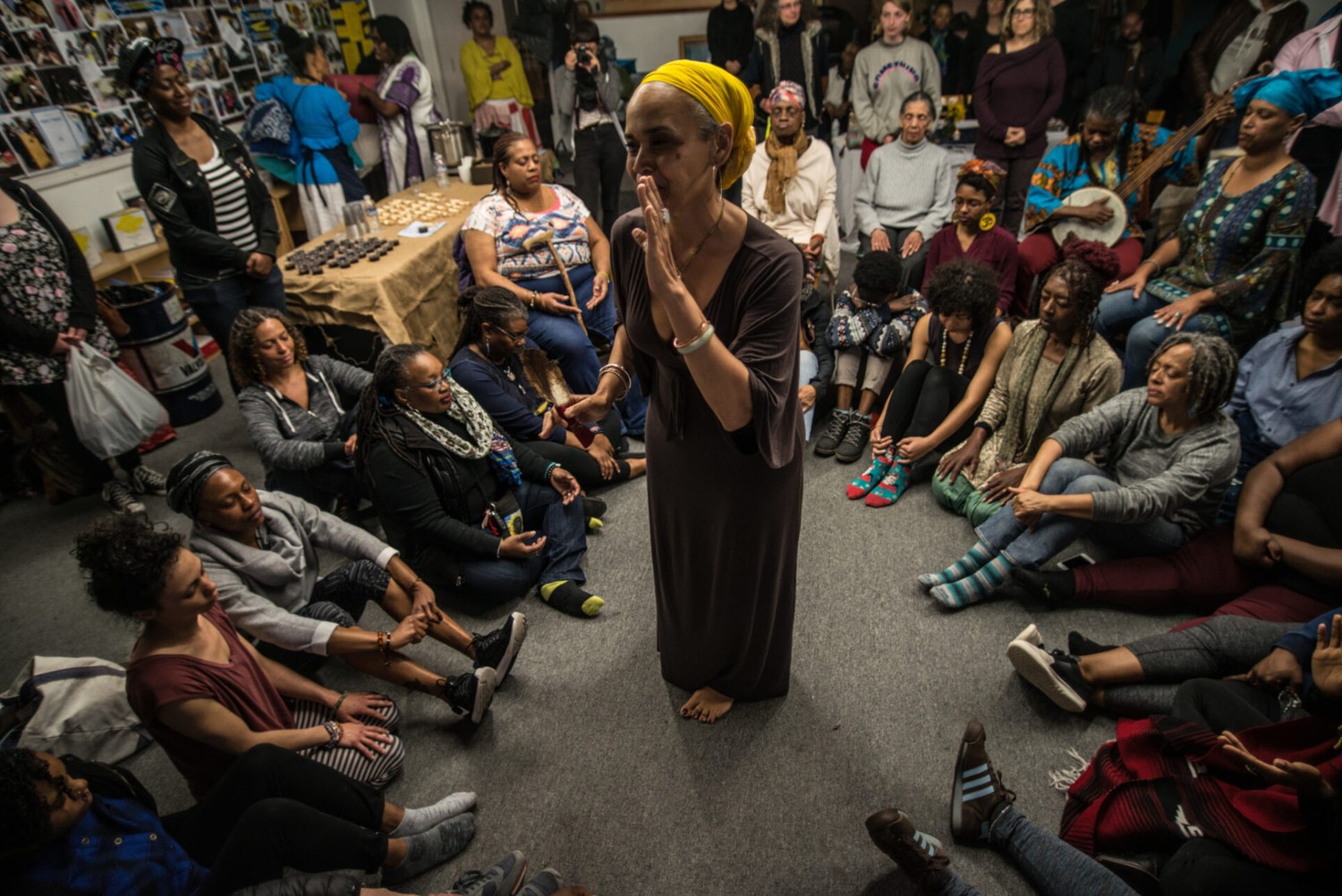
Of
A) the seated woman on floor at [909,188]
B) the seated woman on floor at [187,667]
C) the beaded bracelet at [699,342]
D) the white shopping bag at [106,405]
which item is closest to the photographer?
the beaded bracelet at [699,342]

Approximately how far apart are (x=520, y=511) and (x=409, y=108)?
4455mm

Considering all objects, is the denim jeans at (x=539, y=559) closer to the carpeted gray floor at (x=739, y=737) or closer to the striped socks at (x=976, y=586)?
the carpeted gray floor at (x=739, y=737)

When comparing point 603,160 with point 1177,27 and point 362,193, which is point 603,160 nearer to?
point 362,193

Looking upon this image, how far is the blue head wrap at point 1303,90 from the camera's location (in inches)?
108

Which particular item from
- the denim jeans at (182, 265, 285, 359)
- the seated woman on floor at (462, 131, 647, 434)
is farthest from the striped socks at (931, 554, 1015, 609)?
the denim jeans at (182, 265, 285, 359)

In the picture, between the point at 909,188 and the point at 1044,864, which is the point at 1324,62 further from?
the point at 1044,864

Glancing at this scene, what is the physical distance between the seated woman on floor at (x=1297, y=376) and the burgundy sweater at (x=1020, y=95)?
2150 millimetres

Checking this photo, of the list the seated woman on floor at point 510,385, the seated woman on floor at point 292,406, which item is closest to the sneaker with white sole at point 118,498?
the seated woman on floor at point 292,406

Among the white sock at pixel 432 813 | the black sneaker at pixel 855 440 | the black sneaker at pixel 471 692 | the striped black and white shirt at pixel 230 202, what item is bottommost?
the black sneaker at pixel 855 440

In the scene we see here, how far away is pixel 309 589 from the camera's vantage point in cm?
219

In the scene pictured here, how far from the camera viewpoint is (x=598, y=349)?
401 centimetres

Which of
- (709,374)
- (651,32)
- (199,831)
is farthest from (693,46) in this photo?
(199,831)

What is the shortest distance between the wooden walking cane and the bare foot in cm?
198

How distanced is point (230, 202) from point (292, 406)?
1.22 metres
